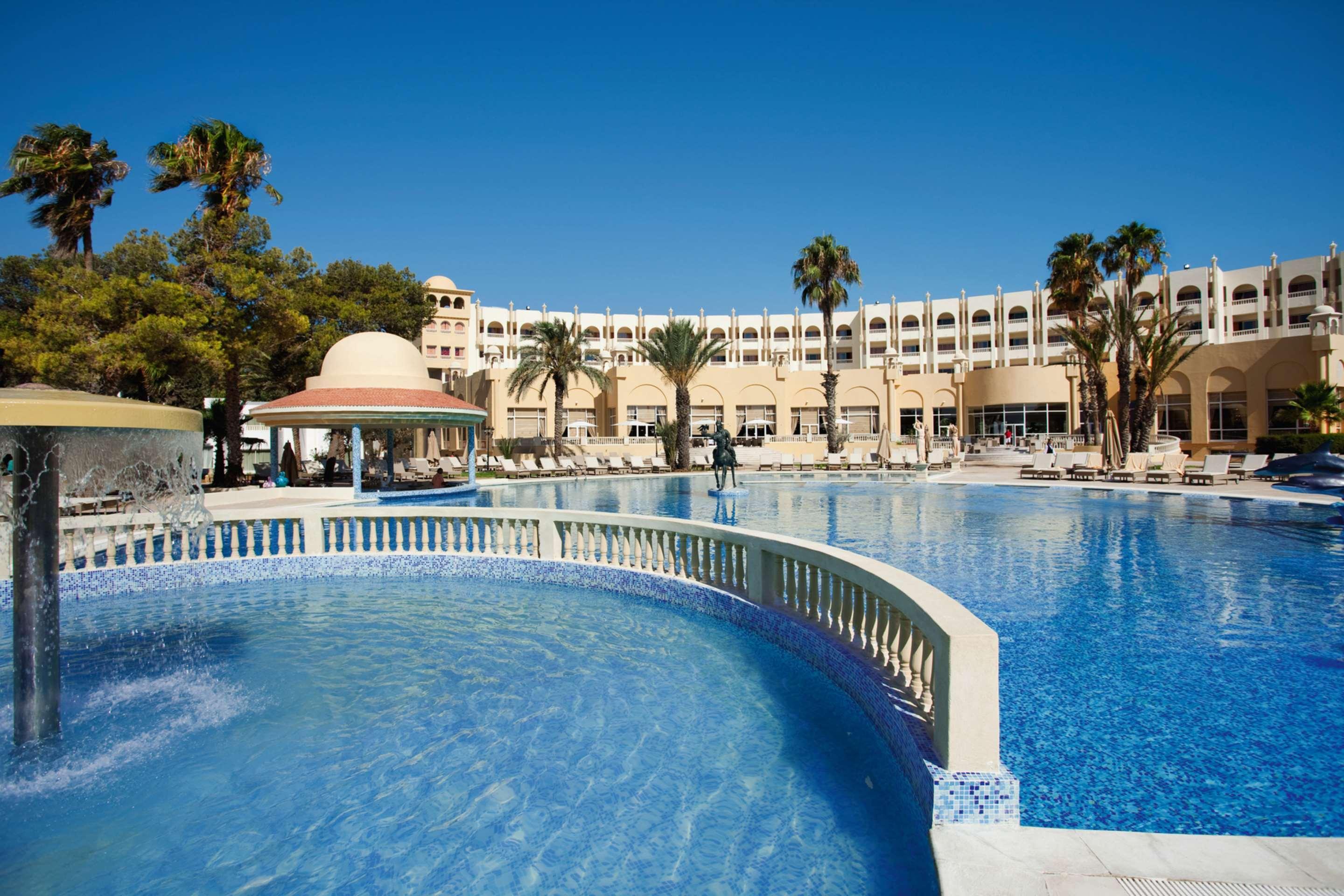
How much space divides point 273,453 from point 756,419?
2951 cm

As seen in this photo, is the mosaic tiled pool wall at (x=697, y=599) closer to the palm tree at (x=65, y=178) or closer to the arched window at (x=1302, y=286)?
the palm tree at (x=65, y=178)

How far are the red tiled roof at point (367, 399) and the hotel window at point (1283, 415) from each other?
102 ft

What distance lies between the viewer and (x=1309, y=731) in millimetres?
4250

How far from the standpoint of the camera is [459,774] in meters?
4.05

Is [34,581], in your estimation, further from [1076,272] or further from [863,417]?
[863,417]

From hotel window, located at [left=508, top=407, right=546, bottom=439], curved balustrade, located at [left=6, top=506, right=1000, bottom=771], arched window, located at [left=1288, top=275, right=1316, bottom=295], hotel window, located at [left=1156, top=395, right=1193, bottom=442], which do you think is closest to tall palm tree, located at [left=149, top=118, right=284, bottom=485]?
curved balustrade, located at [left=6, top=506, right=1000, bottom=771]

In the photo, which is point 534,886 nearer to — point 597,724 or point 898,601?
point 597,724

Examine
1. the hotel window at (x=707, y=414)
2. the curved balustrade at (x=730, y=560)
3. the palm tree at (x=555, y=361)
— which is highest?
the palm tree at (x=555, y=361)

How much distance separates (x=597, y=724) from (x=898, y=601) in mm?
2033

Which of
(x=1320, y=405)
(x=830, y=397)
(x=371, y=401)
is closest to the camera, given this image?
(x=371, y=401)

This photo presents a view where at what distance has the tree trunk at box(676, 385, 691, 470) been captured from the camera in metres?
32.8

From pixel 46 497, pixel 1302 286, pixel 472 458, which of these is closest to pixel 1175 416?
pixel 1302 286

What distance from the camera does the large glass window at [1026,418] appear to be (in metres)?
42.8

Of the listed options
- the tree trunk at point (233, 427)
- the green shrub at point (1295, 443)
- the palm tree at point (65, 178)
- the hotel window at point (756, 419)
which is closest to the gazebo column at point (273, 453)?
the tree trunk at point (233, 427)
